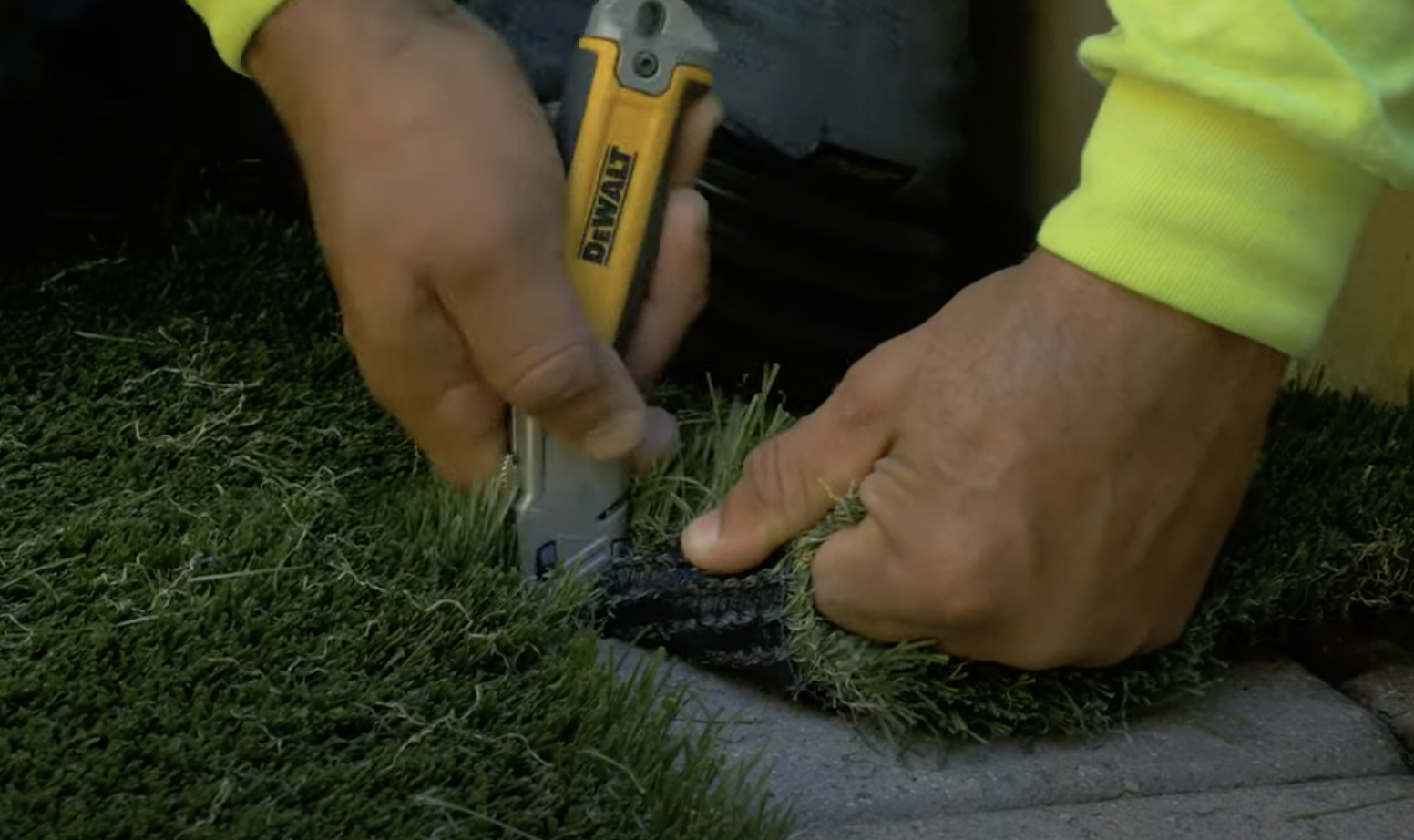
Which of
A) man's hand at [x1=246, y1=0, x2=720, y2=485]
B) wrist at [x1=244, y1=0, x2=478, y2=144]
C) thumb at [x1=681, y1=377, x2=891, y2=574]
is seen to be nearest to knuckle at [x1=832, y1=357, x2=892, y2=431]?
thumb at [x1=681, y1=377, x2=891, y2=574]

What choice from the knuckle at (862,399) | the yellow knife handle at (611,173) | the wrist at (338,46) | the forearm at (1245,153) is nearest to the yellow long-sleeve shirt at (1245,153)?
the forearm at (1245,153)

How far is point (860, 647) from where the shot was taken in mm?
770

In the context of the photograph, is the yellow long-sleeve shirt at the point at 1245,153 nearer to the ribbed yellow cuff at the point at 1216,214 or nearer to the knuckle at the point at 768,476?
the ribbed yellow cuff at the point at 1216,214

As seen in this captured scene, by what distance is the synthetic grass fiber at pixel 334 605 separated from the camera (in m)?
0.63

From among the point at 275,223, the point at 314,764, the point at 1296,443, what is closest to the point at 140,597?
the point at 314,764

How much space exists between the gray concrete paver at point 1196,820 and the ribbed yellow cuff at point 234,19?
477 millimetres

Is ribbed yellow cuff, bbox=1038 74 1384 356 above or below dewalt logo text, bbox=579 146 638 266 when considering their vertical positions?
above

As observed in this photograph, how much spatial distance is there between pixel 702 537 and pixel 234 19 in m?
0.35

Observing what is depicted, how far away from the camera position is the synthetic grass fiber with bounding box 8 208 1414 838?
0.63 m

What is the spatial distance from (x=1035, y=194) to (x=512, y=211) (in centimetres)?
76

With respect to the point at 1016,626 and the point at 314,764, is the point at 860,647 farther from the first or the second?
the point at 314,764

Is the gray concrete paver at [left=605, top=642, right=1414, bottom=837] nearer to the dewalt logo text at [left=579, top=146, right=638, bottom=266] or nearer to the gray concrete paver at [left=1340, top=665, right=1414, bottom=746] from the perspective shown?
the gray concrete paver at [left=1340, top=665, right=1414, bottom=746]

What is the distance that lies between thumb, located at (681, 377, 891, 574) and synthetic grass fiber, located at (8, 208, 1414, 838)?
0.02 m

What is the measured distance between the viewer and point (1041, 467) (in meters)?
0.70
